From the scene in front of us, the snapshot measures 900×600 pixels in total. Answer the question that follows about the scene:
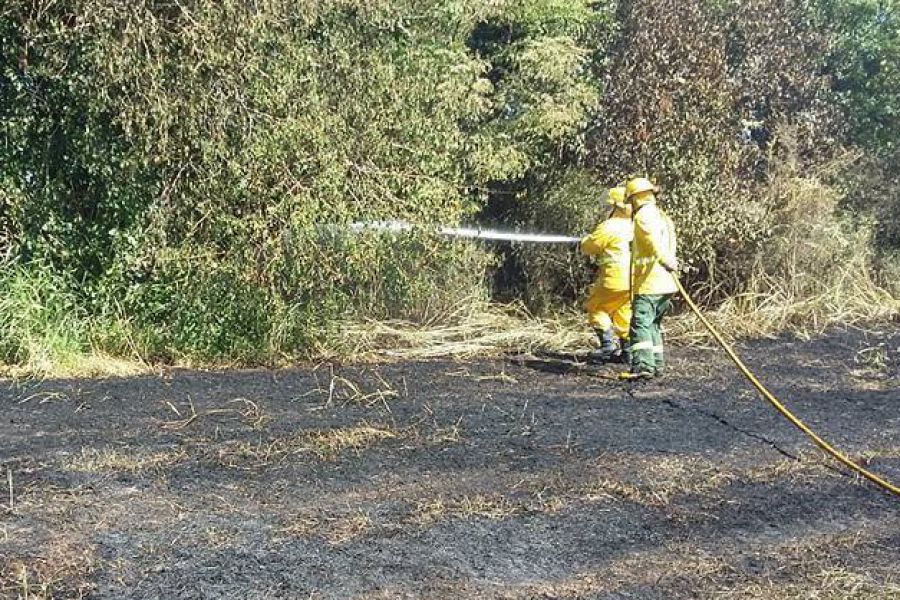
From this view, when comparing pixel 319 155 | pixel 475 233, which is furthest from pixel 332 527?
pixel 475 233

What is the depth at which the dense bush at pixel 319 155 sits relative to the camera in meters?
7.93

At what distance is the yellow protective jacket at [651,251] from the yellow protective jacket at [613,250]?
0.47 meters

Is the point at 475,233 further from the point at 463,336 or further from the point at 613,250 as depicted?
the point at 613,250

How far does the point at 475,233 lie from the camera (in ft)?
34.4

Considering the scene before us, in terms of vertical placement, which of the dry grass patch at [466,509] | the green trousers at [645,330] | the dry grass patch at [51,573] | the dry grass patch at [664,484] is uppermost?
the green trousers at [645,330]

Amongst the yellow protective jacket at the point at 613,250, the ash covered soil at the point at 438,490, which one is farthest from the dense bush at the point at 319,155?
the yellow protective jacket at the point at 613,250

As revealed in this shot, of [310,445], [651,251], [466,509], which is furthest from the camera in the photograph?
[651,251]

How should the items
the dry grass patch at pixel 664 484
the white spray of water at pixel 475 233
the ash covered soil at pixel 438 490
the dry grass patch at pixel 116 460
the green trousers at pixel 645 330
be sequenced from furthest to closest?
the white spray of water at pixel 475 233
the green trousers at pixel 645 330
the dry grass patch at pixel 116 460
the dry grass patch at pixel 664 484
the ash covered soil at pixel 438 490

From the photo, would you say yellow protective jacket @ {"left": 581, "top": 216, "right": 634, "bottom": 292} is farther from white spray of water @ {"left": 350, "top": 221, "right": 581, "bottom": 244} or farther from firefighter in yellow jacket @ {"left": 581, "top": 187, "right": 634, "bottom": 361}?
white spray of water @ {"left": 350, "top": 221, "right": 581, "bottom": 244}

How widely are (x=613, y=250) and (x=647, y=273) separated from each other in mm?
698

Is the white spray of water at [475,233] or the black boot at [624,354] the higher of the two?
the white spray of water at [475,233]

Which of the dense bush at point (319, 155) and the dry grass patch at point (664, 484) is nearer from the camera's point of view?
the dry grass patch at point (664, 484)

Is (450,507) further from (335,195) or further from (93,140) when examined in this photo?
(93,140)

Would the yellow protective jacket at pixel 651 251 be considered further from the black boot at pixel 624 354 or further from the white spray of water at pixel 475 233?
the white spray of water at pixel 475 233
